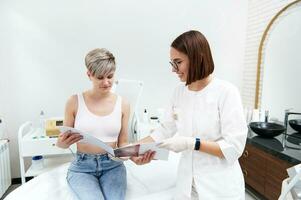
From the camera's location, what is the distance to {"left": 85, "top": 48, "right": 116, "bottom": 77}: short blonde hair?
4.66 feet

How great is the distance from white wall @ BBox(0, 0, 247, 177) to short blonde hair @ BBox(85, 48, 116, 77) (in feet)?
A: 3.71

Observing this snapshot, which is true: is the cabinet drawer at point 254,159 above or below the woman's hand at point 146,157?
below

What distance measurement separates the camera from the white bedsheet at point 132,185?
1326 millimetres

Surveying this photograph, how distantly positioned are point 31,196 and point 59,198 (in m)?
0.15

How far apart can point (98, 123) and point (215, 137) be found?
727 millimetres

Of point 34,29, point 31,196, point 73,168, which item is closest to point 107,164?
point 73,168

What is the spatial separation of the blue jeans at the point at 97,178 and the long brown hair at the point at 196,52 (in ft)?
2.53

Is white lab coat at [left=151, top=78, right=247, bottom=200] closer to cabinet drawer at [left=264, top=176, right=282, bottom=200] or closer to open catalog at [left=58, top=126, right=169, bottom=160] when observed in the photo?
open catalog at [left=58, top=126, right=169, bottom=160]

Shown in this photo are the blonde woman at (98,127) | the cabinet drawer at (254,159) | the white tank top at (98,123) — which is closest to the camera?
the blonde woman at (98,127)

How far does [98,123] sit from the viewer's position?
4.94 feet

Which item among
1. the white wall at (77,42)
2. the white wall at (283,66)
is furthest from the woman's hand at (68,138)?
the white wall at (283,66)

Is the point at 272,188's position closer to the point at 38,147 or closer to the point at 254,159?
the point at 254,159

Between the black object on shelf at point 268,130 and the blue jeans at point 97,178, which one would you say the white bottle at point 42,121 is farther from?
the black object on shelf at point 268,130

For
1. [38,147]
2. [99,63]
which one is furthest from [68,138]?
[38,147]
